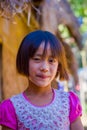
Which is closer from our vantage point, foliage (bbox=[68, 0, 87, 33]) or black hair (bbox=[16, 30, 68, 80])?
black hair (bbox=[16, 30, 68, 80])

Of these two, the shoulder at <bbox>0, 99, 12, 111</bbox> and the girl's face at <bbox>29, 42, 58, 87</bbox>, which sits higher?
the girl's face at <bbox>29, 42, 58, 87</bbox>

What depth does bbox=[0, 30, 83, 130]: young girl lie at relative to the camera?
2404 millimetres

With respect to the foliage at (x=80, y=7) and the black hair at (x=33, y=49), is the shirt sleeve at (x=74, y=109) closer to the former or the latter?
the black hair at (x=33, y=49)

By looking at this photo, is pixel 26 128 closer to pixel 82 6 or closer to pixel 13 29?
pixel 13 29

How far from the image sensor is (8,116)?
94.7 inches

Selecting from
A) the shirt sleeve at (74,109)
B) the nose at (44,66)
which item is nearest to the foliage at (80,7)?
the shirt sleeve at (74,109)

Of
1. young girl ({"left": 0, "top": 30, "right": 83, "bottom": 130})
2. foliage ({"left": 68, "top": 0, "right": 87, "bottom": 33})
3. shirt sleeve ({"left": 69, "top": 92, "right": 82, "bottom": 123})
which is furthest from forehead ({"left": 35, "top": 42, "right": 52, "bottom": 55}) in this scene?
foliage ({"left": 68, "top": 0, "right": 87, "bottom": 33})

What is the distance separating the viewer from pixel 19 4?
3988 mm

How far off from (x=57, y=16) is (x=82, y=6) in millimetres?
5508

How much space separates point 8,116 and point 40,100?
0.20m

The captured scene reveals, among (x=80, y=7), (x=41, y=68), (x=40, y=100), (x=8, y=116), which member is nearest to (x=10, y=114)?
(x=8, y=116)

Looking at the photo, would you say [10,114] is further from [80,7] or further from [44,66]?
[80,7]

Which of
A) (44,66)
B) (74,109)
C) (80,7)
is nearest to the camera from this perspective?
(44,66)

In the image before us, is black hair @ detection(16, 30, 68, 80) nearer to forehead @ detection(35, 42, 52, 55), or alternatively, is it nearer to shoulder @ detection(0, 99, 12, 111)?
forehead @ detection(35, 42, 52, 55)
